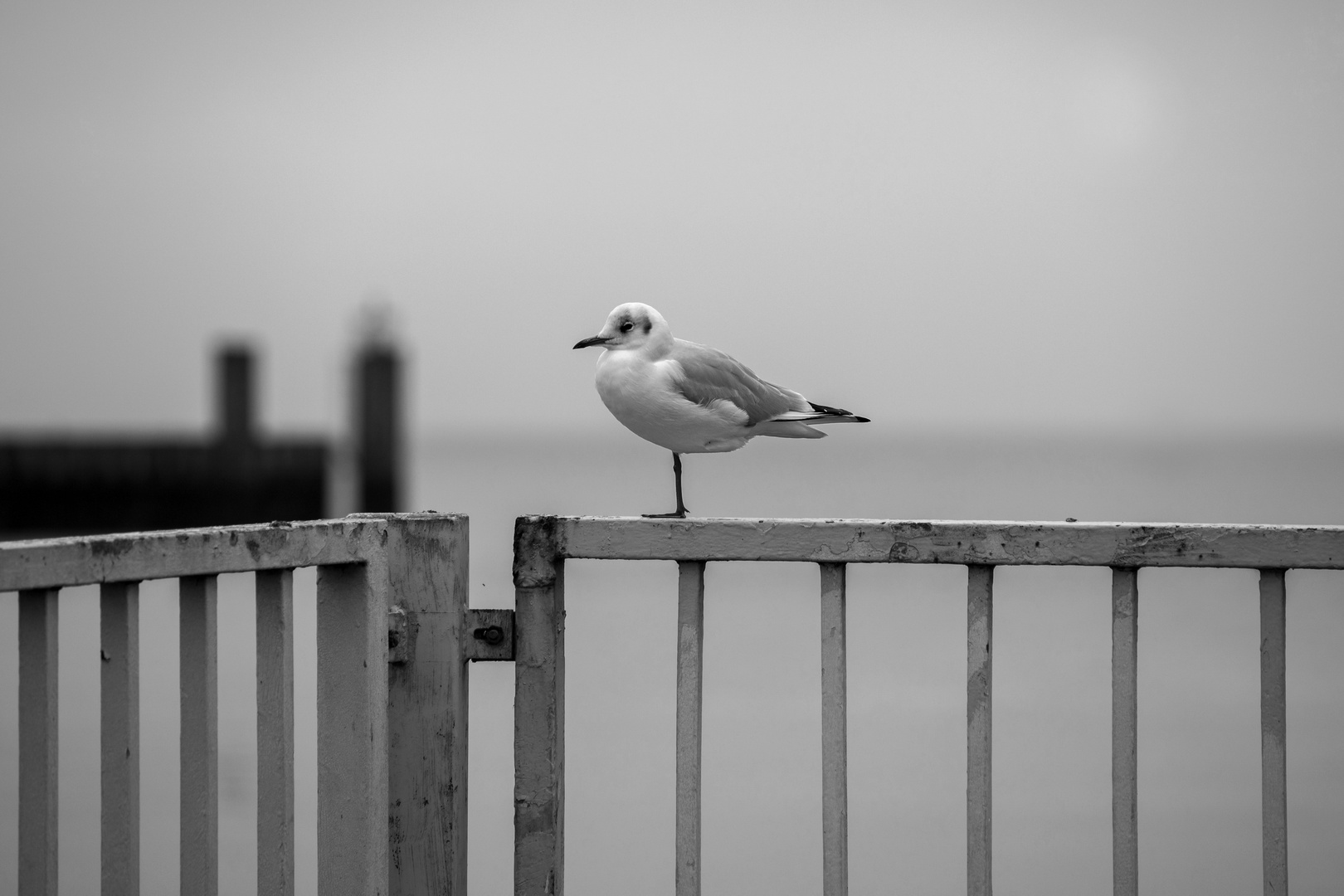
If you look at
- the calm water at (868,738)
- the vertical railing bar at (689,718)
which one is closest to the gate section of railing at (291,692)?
the vertical railing bar at (689,718)

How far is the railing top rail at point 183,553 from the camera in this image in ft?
5.03

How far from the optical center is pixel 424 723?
1914mm

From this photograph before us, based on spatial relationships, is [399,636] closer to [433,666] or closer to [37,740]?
[433,666]

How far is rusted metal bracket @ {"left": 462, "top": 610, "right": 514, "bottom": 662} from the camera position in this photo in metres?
1.92

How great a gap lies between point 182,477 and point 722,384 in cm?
3543

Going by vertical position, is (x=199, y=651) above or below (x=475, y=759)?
above

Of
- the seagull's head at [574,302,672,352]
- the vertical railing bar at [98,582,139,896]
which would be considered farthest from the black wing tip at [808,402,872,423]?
the vertical railing bar at [98,582,139,896]

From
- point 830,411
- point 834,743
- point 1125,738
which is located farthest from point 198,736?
point 830,411

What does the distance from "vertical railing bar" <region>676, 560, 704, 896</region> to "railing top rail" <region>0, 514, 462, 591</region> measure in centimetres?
46

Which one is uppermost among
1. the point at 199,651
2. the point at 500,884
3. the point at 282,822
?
the point at 199,651

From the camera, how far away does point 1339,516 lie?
3528 centimetres

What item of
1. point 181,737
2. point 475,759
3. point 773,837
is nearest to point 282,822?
point 181,737

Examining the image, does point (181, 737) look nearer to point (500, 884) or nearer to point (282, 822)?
point (282, 822)

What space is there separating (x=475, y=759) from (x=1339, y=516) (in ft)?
104
